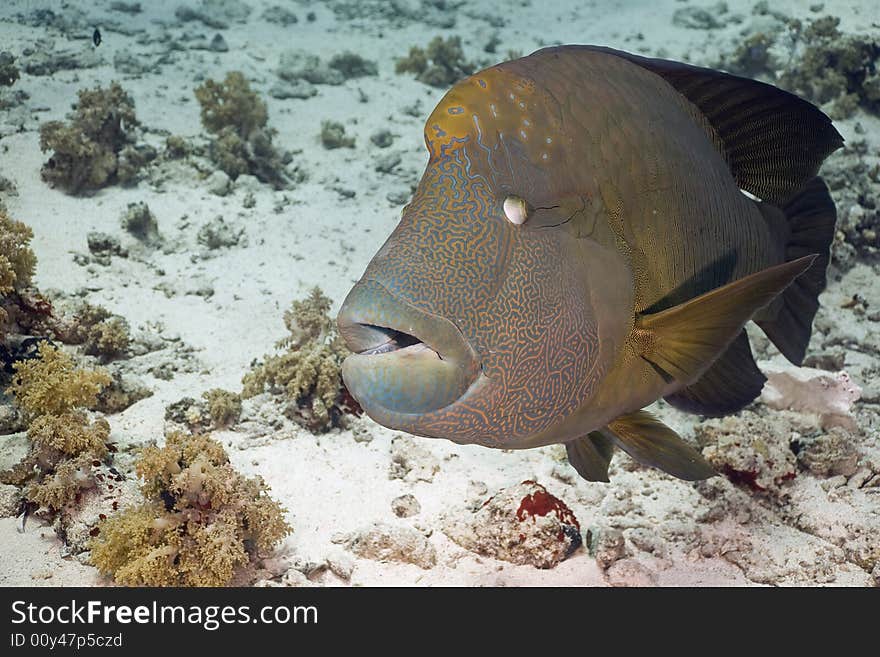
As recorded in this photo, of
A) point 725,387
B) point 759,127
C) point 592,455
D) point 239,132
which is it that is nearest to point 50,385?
point 592,455

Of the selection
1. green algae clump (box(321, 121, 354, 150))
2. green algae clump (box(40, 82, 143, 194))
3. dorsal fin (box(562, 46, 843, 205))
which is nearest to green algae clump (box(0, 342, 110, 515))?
dorsal fin (box(562, 46, 843, 205))

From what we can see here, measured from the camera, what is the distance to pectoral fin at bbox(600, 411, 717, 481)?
205 cm

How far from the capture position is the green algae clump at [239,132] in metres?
9.16

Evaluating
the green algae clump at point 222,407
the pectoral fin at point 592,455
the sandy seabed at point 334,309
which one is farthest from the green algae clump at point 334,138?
the pectoral fin at point 592,455

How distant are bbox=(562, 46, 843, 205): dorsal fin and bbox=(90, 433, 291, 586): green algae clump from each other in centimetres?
289

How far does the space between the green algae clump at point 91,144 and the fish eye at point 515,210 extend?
819 cm

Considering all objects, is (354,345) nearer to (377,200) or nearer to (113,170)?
(377,200)

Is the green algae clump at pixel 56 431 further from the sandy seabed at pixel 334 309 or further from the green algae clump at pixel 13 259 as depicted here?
the green algae clump at pixel 13 259

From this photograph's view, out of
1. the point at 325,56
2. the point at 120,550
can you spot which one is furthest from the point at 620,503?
the point at 325,56

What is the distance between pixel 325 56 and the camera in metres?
14.2

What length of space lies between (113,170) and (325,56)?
7.07 metres

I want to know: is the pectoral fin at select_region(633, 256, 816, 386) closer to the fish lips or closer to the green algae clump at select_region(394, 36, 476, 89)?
the fish lips

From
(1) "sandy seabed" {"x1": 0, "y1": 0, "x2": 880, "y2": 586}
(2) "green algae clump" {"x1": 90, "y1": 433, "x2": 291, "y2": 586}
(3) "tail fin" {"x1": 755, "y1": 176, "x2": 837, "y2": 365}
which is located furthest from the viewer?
(1) "sandy seabed" {"x1": 0, "y1": 0, "x2": 880, "y2": 586}

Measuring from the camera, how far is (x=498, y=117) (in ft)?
5.52
